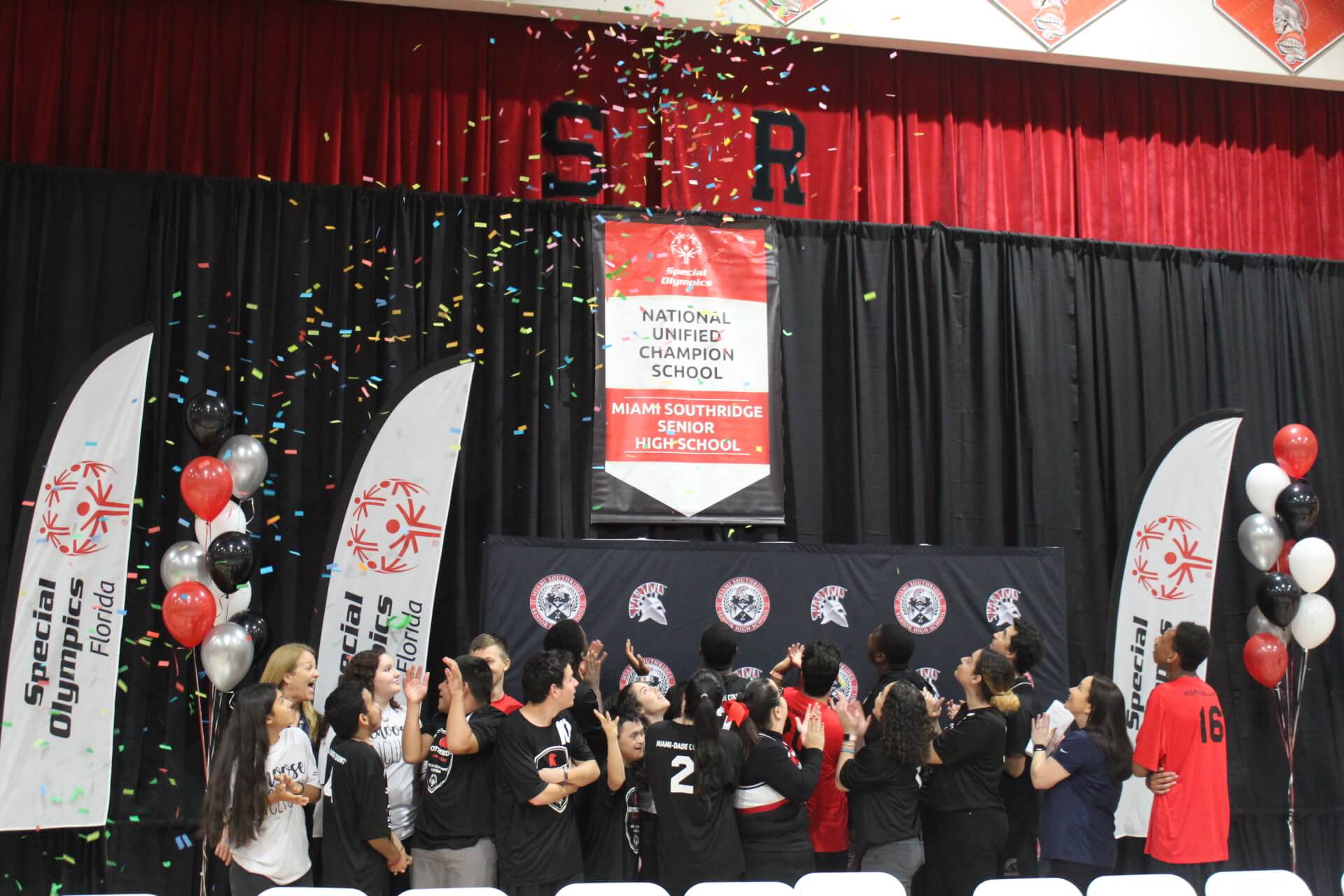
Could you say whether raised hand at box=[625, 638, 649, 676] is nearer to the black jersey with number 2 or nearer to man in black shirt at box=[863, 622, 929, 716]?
man in black shirt at box=[863, 622, 929, 716]

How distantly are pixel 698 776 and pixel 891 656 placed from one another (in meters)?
1.36

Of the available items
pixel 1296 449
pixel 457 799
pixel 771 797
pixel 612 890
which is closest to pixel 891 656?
pixel 771 797

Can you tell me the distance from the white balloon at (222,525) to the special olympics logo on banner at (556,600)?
1535mm

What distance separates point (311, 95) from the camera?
24.1ft

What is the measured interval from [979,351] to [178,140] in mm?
5071

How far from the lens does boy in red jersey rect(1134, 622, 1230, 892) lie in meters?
5.18

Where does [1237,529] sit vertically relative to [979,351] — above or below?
below

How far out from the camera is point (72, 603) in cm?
612

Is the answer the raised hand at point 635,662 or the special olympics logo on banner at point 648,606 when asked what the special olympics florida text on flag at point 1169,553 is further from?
the raised hand at point 635,662

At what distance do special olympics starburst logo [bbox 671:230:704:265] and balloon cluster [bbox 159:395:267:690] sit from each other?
275 cm

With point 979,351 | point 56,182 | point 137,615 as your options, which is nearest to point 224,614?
point 137,615

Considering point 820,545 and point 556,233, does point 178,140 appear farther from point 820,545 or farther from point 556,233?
point 820,545

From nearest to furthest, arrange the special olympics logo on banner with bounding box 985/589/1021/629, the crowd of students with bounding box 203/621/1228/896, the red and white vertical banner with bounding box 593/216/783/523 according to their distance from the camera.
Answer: the crowd of students with bounding box 203/621/1228/896 → the special olympics logo on banner with bounding box 985/589/1021/629 → the red and white vertical banner with bounding box 593/216/783/523

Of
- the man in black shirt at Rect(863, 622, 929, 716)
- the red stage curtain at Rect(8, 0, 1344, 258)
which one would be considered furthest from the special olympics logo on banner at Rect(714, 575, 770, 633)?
the red stage curtain at Rect(8, 0, 1344, 258)
